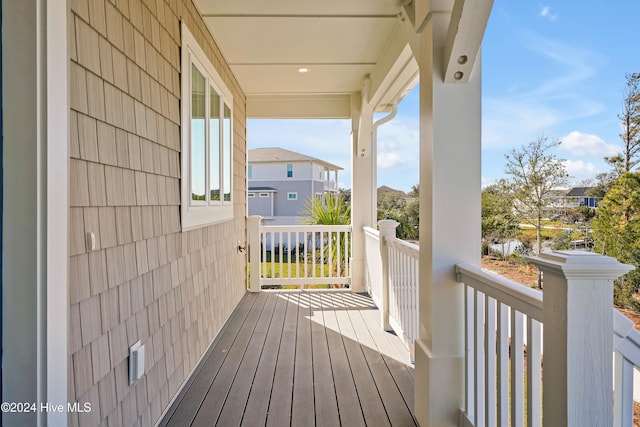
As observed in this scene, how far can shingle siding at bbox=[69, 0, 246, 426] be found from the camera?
1349mm

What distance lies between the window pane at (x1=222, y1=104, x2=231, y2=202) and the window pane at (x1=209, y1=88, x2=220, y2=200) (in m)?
0.24

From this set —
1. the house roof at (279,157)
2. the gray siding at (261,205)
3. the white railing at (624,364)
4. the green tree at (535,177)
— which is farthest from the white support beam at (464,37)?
the gray siding at (261,205)

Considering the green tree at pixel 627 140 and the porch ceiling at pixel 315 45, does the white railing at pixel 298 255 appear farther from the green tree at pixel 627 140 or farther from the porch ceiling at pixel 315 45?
the green tree at pixel 627 140

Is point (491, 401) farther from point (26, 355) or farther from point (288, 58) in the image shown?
point (288, 58)

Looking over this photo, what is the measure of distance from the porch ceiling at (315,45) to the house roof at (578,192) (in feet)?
5.66

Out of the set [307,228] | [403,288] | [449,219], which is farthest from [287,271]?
[449,219]

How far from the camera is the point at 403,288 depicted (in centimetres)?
295

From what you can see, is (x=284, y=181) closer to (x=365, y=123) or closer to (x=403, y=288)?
(x=365, y=123)

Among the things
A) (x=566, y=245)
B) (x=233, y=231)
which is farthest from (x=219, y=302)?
(x=566, y=245)

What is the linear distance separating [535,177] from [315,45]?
2.46m

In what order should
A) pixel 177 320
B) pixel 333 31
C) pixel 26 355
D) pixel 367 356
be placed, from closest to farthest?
1. pixel 26 355
2. pixel 177 320
3. pixel 367 356
4. pixel 333 31

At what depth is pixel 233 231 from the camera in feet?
13.8

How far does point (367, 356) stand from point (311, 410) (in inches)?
34.7

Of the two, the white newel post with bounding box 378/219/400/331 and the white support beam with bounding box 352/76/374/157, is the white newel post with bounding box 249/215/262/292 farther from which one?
the white newel post with bounding box 378/219/400/331
